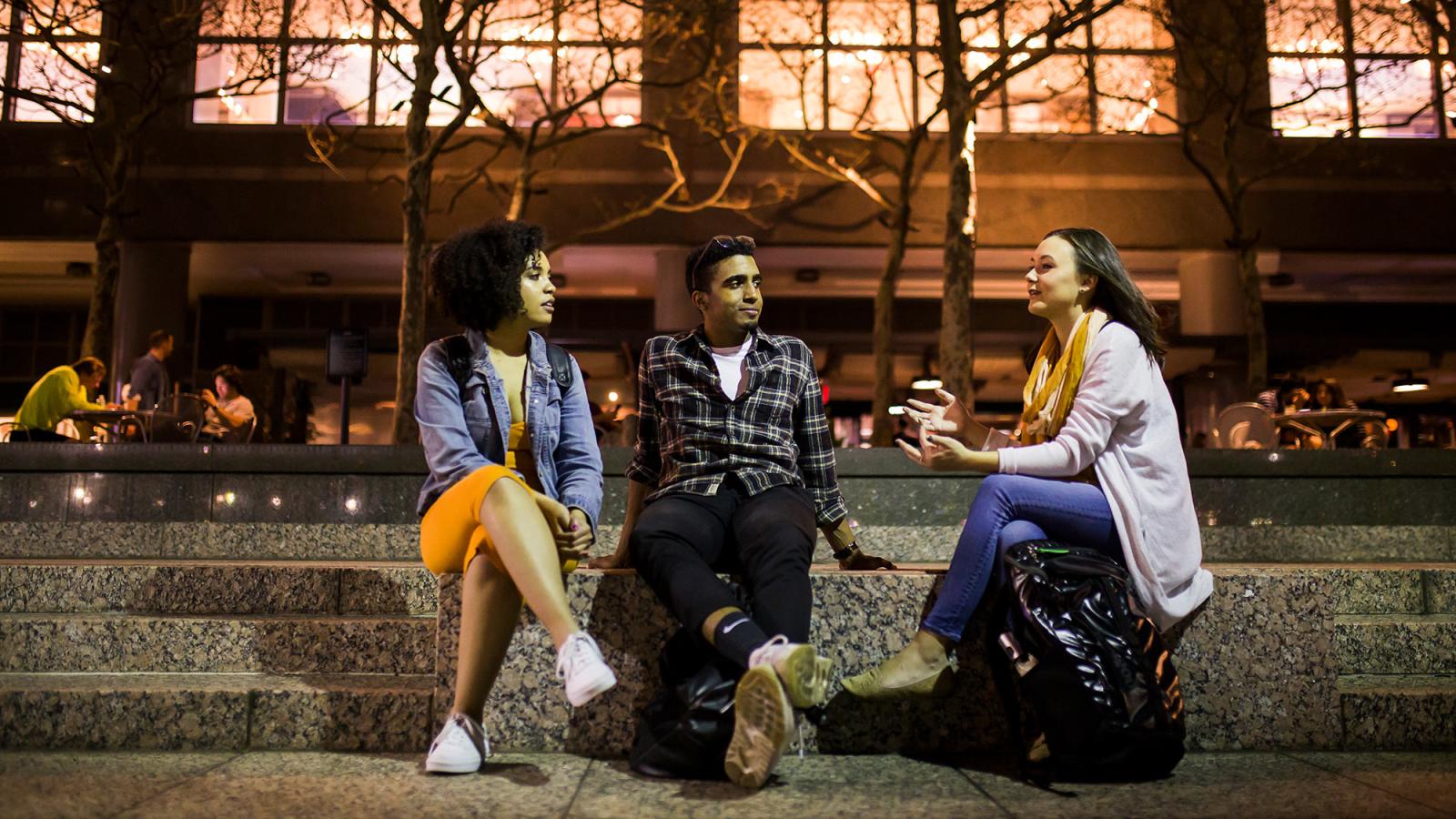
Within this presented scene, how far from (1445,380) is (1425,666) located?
23316 mm

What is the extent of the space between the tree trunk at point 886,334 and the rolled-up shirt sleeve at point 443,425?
9.20 m

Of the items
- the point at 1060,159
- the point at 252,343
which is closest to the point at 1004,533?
the point at 1060,159

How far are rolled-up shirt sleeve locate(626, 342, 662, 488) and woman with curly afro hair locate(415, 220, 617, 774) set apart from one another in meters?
0.18

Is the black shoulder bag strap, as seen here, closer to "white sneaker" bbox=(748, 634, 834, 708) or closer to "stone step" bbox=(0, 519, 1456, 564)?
"white sneaker" bbox=(748, 634, 834, 708)

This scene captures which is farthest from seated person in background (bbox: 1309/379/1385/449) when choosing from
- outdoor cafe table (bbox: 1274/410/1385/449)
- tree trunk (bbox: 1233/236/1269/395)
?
tree trunk (bbox: 1233/236/1269/395)

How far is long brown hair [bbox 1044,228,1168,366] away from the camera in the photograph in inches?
132

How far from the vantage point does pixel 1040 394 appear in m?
3.48

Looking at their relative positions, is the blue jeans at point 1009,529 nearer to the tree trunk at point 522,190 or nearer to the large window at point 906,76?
the tree trunk at point 522,190

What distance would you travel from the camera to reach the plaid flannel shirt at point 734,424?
345 centimetres

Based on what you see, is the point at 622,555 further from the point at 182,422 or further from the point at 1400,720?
the point at 182,422

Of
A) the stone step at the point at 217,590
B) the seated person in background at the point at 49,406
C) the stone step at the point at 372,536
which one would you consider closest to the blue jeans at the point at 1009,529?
the stone step at the point at 217,590

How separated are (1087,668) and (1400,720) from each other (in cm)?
128

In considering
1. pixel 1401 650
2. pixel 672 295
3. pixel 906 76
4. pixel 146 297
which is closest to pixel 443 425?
pixel 1401 650

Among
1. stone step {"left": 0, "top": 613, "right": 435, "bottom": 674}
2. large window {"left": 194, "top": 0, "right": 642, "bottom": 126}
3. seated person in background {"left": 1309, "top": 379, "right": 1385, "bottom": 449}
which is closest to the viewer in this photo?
stone step {"left": 0, "top": 613, "right": 435, "bottom": 674}
